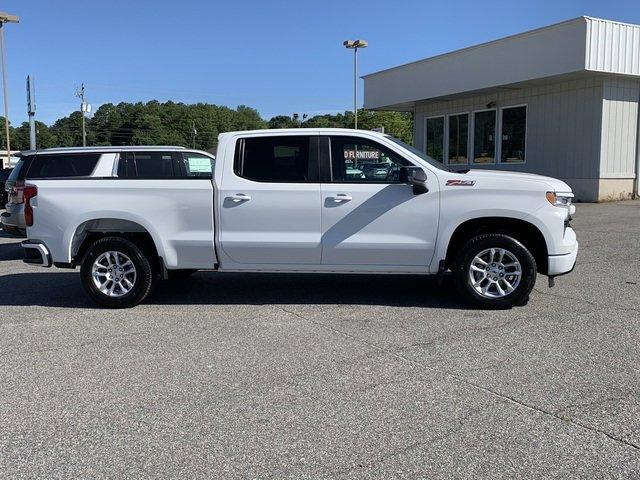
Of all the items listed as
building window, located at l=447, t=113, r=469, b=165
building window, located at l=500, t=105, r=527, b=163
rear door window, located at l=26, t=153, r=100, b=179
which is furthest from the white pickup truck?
building window, located at l=447, t=113, r=469, b=165

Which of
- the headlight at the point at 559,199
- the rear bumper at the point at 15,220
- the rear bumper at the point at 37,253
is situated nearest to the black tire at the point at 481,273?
the headlight at the point at 559,199

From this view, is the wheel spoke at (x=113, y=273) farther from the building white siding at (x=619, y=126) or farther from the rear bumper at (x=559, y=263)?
the building white siding at (x=619, y=126)

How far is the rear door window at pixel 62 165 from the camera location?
9.51 metres

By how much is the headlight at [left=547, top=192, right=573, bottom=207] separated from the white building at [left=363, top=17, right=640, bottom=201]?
12777 mm

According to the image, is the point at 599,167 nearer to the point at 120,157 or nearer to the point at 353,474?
the point at 120,157

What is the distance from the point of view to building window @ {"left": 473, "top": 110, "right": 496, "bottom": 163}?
75.0 ft

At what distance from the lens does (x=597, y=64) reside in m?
17.7

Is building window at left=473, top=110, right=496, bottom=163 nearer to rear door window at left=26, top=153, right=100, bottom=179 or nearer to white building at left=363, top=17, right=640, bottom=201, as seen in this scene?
white building at left=363, top=17, right=640, bottom=201

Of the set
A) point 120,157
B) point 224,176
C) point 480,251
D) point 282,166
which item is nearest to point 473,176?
point 480,251

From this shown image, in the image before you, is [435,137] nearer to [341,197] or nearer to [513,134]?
[513,134]

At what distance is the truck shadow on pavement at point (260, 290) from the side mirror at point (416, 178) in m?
1.36

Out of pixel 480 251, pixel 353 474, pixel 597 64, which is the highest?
pixel 597 64

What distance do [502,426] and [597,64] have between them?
16746 mm

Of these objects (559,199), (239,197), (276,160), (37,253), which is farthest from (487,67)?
(37,253)
